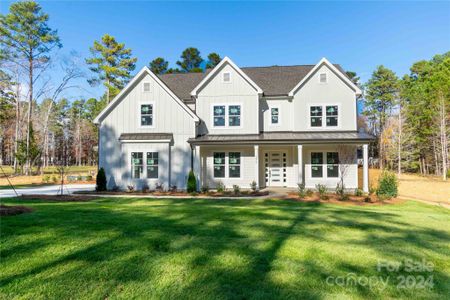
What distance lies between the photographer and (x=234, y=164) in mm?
17875

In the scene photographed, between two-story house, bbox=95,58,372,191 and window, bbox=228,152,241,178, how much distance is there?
0.22 ft

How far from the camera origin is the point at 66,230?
508 cm

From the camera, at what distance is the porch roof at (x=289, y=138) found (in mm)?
15617

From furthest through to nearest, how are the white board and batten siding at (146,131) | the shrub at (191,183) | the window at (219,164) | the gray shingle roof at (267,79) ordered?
the gray shingle roof at (267,79)
the window at (219,164)
the white board and batten siding at (146,131)
the shrub at (191,183)

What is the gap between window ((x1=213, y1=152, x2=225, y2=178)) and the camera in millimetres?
17906

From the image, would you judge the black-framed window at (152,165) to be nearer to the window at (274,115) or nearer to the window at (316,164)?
the window at (274,115)

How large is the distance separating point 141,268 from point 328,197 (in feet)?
40.7

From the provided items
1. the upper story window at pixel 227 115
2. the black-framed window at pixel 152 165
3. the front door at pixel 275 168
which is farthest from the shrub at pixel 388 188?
the black-framed window at pixel 152 165

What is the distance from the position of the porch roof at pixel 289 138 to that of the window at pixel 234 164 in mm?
1357

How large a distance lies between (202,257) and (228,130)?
46.8ft

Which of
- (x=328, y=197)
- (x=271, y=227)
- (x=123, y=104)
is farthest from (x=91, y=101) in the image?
(x=271, y=227)

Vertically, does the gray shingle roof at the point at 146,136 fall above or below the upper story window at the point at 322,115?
below

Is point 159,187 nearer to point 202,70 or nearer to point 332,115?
point 332,115

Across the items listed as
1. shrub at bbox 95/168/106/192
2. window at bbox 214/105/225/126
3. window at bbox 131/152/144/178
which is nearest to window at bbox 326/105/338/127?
window at bbox 214/105/225/126
